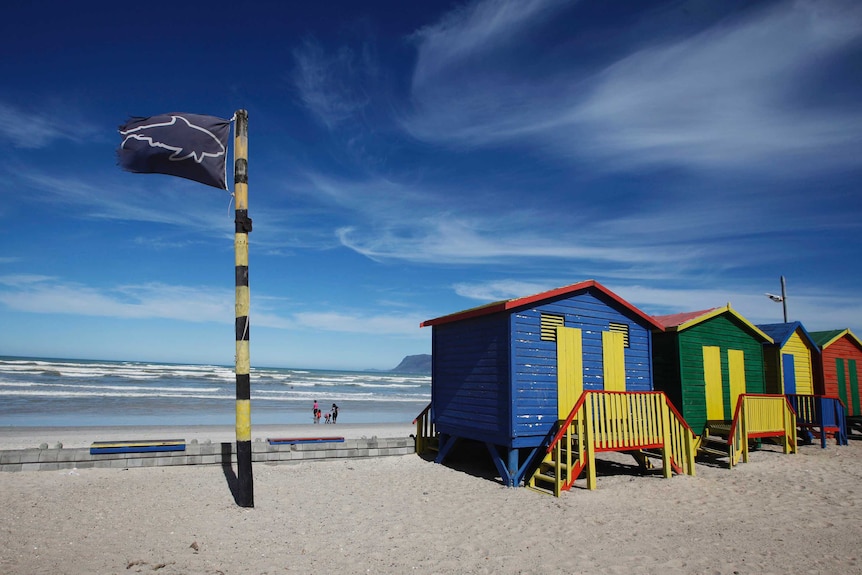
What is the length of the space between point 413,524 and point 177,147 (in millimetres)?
6662

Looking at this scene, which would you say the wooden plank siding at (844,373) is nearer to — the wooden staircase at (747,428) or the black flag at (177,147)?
the wooden staircase at (747,428)

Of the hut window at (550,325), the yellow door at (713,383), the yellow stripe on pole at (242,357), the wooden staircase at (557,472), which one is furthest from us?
the yellow door at (713,383)

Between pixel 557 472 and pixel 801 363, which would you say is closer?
pixel 557 472

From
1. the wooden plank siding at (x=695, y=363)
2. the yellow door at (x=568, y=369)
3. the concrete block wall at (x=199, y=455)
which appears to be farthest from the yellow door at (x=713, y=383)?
the concrete block wall at (x=199, y=455)

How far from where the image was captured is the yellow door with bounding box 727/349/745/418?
52.2 feet

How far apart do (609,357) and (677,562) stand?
20.2 ft

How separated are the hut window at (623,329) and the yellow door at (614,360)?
118 millimetres

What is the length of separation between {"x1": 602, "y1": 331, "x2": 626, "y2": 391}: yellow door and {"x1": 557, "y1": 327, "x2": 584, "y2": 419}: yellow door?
2.52 feet

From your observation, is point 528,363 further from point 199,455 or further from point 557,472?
point 199,455

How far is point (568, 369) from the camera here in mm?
11500

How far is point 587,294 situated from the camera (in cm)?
1222

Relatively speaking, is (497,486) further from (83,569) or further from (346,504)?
(83,569)

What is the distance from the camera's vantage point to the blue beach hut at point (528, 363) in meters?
10.8

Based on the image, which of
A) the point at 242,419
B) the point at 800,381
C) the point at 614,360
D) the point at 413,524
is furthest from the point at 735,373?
the point at 242,419
